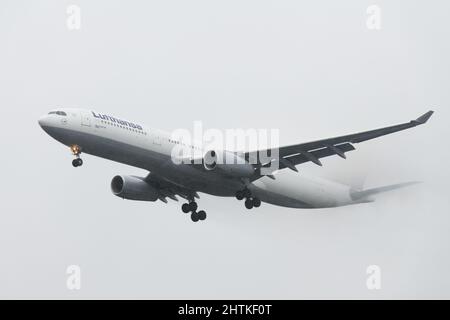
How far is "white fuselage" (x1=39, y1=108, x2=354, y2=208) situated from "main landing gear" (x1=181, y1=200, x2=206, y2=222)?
3218mm

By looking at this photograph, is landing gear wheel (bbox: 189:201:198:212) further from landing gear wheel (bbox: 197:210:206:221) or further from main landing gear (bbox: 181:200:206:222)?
landing gear wheel (bbox: 197:210:206:221)

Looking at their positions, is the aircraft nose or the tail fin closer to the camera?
the aircraft nose

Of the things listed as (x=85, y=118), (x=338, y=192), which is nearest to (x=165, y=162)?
(x=85, y=118)

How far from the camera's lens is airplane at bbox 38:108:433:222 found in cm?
4653

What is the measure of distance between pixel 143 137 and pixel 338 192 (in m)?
14.1

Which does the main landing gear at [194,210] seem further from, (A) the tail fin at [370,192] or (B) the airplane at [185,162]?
(A) the tail fin at [370,192]

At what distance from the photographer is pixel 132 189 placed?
2071 inches

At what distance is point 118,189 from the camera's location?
5288 centimetres

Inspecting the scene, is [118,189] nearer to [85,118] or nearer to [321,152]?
[85,118]

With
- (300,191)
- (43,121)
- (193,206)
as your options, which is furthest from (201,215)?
(43,121)

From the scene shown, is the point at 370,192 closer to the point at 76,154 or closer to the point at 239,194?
the point at 239,194

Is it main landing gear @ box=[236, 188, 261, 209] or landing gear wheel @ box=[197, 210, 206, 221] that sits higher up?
main landing gear @ box=[236, 188, 261, 209]

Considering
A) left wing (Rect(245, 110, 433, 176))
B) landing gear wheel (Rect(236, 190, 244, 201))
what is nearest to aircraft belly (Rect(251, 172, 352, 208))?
landing gear wheel (Rect(236, 190, 244, 201))

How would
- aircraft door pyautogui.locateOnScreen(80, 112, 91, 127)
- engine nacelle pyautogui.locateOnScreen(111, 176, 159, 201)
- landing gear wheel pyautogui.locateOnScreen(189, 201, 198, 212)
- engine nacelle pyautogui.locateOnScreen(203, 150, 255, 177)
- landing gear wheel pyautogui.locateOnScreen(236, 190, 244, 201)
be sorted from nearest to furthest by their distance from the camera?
aircraft door pyautogui.locateOnScreen(80, 112, 91, 127) → engine nacelle pyautogui.locateOnScreen(203, 150, 255, 177) → landing gear wheel pyautogui.locateOnScreen(236, 190, 244, 201) → engine nacelle pyautogui.locateOnScreen(111, 176, 159, 201) → landing gear wheel pyautogui.locateOnScreen(189, 201, 198, 212)
